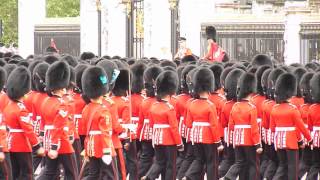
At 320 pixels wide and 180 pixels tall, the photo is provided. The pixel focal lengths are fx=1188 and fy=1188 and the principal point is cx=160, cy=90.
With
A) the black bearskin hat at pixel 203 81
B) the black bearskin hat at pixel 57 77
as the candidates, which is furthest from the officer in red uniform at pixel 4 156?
the black bearskin hat at pixel 203 81

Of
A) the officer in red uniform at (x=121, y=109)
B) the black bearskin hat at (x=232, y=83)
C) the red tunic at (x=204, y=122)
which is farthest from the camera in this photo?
the black bearskin hat at (x=232, y=83)

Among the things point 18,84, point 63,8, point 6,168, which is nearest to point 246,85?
point 18,84

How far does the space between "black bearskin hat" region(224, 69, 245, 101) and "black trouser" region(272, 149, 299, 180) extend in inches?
44.9

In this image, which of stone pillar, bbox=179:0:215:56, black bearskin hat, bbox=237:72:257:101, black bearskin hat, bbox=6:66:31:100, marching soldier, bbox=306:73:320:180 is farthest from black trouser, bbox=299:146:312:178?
stone pillar, bbox=179:0:215:56

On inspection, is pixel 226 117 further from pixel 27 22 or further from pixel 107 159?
pixel 27 22

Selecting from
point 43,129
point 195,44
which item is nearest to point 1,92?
point 43,129

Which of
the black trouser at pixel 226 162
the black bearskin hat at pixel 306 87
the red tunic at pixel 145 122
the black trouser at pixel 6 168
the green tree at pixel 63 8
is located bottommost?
the black trouser at pixel 226 162

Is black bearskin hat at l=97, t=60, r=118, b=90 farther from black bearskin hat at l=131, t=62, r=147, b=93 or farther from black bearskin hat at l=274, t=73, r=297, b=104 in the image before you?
black bearskin hat at l=274, t=73, r=297, b=104

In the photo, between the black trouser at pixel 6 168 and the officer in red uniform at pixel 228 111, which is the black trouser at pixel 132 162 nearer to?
the officer in red uniform at pixel 228 111

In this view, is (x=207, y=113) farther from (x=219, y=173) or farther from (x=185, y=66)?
(x=185, y=66)

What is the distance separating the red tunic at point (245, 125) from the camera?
13984 mm

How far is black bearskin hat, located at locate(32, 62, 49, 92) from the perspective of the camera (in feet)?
47.6

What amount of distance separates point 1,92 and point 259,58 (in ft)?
15.6

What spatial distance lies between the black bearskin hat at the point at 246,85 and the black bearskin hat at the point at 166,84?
80 cm
